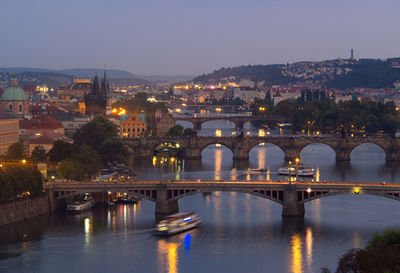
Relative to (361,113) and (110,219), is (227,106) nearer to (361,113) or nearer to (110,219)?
(361,113)

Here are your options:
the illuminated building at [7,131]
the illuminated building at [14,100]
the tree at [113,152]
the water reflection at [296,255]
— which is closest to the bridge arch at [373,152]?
the tree at [113,152]

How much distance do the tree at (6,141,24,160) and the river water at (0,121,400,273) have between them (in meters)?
10.4

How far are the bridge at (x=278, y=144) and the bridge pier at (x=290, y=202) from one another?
28.2 m

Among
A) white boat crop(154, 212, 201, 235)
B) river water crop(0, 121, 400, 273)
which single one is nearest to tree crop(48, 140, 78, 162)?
river water crop(0, 121, 400, 273)

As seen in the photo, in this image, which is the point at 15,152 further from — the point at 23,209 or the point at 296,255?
the point at 296,255

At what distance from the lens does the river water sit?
34594mm

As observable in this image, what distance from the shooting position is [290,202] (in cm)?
4275

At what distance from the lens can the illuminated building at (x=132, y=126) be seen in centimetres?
8525

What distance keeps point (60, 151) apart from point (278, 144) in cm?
2241

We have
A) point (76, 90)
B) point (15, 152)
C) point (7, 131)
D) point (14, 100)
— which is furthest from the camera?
point (76, 90)

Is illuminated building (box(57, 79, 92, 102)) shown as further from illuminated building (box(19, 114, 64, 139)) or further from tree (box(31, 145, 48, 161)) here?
tree (box(31, 145, 48, 161))

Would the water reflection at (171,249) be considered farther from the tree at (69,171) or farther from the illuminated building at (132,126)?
the illuminated building at (132,126)

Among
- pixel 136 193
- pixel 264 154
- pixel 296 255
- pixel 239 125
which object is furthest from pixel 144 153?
pixel 296 255

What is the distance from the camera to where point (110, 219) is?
4303cm
